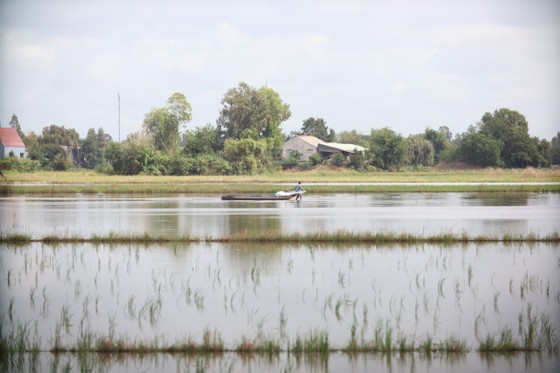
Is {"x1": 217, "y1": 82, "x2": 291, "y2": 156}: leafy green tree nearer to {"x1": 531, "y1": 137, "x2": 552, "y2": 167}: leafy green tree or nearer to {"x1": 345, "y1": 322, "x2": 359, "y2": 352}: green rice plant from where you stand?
{"x1": 531, "y1": 137, "x2": 552, "y2": 167}: leafy green tree

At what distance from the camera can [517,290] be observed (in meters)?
16.2

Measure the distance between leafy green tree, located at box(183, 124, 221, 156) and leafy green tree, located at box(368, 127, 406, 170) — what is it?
16.4 metres

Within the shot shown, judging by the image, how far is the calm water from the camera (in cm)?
2741

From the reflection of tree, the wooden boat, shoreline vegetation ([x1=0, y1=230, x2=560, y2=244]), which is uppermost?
the wooden boat

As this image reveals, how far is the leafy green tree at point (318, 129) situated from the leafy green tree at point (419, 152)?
17.0 meters

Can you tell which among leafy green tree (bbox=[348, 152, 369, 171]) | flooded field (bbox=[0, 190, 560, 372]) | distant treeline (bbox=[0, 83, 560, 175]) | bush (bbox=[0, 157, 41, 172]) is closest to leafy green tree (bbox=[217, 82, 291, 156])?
distant treeline (bbox=[0, 83, 560, 175])

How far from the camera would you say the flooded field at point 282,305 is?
38.0 ft

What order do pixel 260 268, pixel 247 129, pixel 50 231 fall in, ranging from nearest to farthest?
pixel 260 268 < pixel 50 231 < pixel 247 129

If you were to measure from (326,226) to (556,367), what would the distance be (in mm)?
16975

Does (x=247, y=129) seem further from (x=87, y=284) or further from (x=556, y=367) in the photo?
(x=556, y=367)

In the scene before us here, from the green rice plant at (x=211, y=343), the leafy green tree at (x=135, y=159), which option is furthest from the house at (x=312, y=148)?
the green rice plant at (x=211, y=343)

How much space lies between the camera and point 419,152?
90.9 m

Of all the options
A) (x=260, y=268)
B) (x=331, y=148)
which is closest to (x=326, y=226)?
(x=260, y=268)

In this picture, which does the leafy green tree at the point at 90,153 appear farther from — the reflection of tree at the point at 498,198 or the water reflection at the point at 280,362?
the water reflection at the point at 280,362
